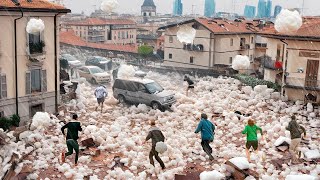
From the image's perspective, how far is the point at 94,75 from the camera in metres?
31.7

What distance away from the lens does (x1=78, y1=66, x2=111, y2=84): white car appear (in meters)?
31.5

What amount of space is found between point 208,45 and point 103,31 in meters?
41.1

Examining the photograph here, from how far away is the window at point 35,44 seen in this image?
68.4 feet

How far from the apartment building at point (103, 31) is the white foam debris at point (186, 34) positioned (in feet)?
120

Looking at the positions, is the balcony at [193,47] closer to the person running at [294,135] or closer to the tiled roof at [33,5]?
the tiled roof at [33,5]

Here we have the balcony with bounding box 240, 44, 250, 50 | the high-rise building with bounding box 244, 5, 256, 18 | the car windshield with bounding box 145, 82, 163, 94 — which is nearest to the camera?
the car windshield with bounding box 145, 82, 163, 94

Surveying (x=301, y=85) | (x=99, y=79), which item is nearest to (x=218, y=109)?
(x=301, y=85)

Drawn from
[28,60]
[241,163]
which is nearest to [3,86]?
[28,60]

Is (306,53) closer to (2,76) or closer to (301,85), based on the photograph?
(301,85)

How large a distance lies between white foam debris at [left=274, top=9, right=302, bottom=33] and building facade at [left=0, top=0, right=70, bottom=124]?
38.9ft

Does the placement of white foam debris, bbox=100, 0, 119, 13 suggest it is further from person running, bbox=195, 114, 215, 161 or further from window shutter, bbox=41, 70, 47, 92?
person running, bbox=195, 114, 215, 161

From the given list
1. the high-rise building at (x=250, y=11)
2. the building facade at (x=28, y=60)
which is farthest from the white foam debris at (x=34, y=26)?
the high-rise building at (x=250, y=11)

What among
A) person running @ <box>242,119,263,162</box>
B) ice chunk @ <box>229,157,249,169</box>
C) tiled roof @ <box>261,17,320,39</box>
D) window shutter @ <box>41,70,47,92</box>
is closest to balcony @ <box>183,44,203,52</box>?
tiled roof @ <box>261,17,320,39</box>

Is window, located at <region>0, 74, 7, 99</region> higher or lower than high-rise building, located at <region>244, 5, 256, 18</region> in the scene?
lower
